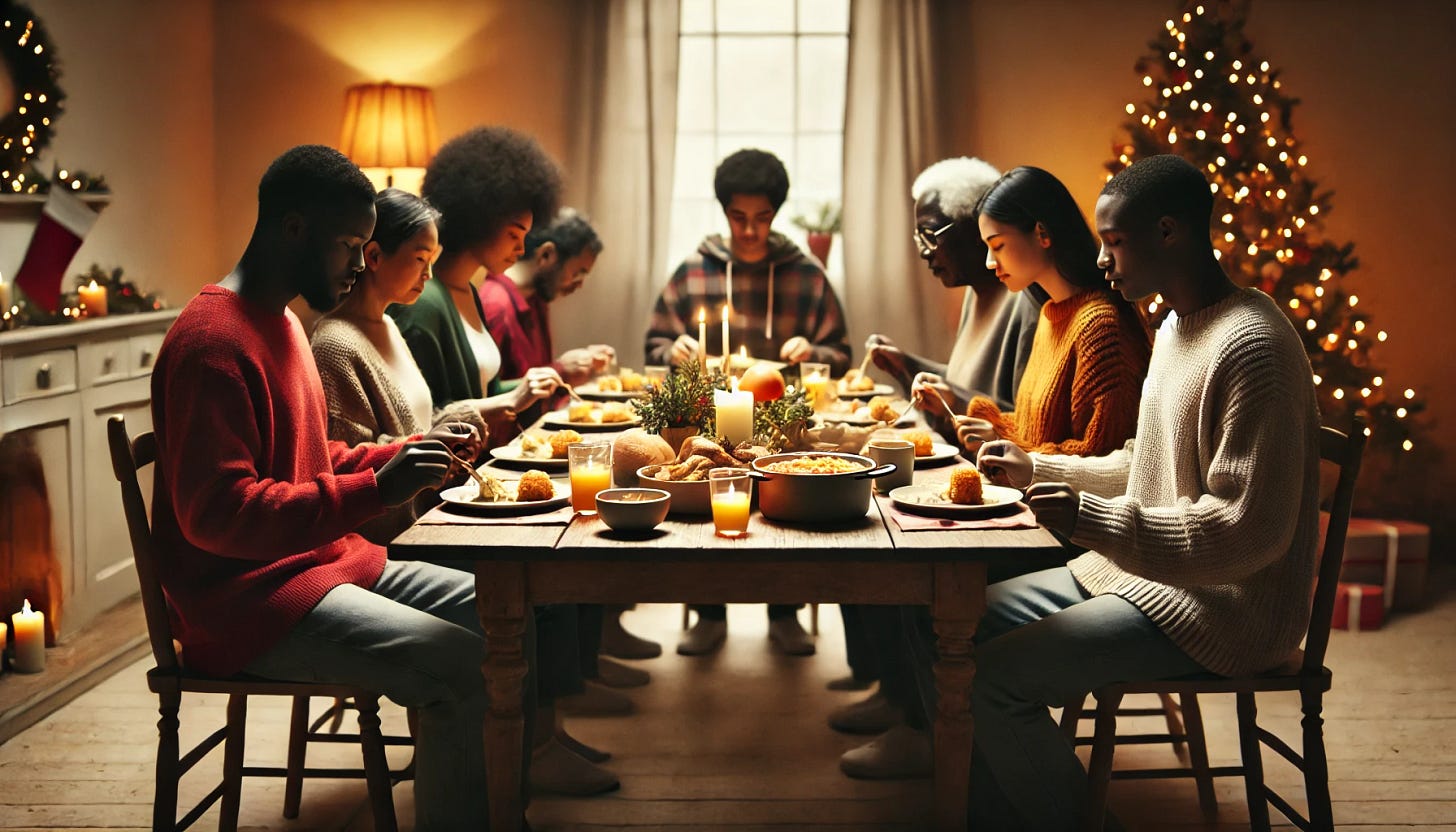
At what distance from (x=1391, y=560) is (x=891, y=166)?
8.00 feet

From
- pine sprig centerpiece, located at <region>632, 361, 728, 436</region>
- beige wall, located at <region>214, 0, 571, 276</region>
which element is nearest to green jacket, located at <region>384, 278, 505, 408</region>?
pine sprig centerpiece, located at <region>632, 361, 728, 436</region>

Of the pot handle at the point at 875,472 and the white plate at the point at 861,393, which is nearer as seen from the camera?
the pot handle at the point at 875,472

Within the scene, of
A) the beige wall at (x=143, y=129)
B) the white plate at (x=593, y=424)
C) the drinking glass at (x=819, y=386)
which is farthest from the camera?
the beige wall at (x=143, y=129)

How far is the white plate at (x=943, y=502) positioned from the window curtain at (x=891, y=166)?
311 centimetres

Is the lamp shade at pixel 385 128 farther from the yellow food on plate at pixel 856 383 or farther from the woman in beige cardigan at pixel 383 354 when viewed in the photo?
the woman in beige cardigan at pixel 383 354

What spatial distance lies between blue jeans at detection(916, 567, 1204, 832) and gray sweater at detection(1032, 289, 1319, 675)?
6cm

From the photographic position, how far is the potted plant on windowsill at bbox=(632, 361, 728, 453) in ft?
8.50

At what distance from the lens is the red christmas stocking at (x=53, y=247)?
3.82 metres

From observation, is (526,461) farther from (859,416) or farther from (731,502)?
(859,416)

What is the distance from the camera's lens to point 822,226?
5465 millimetres

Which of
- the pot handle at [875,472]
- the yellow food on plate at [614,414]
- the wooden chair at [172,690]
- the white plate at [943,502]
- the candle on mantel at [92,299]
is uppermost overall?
the candle on mantel at [92,299]

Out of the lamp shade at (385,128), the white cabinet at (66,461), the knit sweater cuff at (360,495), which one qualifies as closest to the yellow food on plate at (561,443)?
the knit sweater cuff at (360,495)

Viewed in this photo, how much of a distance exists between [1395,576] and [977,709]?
2.89 meters

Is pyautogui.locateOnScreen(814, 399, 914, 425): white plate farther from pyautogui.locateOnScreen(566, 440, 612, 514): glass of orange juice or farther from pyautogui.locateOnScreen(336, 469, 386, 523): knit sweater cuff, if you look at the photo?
pyautogui.locateOnScreen(336, 469, 386, 523): knit sweater cuff
